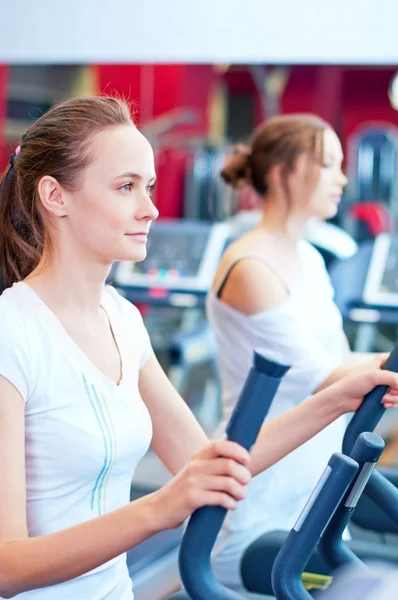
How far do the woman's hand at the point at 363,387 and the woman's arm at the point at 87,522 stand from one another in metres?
0.49

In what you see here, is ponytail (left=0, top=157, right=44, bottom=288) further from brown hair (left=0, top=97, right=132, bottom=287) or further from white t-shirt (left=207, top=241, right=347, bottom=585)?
white t-shirt (left=207, top=241, right=347, bottom=585)

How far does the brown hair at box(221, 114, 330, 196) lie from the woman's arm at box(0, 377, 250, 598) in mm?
1371

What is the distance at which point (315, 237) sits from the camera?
505 centimetres

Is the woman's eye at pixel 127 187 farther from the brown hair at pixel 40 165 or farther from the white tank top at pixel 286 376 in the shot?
the white tank top at pixel 286 376

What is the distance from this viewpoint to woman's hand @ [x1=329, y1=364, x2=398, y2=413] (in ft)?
4.83

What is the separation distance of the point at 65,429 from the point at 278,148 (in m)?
1.35

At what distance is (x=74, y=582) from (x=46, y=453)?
0.67 ft

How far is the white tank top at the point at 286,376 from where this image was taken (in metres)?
2.22

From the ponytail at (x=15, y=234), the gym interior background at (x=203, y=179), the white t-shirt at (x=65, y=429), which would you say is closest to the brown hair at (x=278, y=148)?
the gym interior background at (x=203, y=179)

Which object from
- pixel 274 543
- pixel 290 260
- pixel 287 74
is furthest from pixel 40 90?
pixel 274 543

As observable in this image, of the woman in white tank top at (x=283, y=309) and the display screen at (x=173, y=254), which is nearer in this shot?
the woman in white tank top at (x=283, y=309)

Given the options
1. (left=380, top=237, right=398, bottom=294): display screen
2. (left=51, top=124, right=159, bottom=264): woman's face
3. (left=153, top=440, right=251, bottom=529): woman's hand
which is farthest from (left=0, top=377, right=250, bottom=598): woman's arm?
(left=380, top=237, right=398, bottom=294): display screen

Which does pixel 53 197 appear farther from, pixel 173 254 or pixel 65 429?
pixel 173 254

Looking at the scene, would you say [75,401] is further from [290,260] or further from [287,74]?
[287,74]
